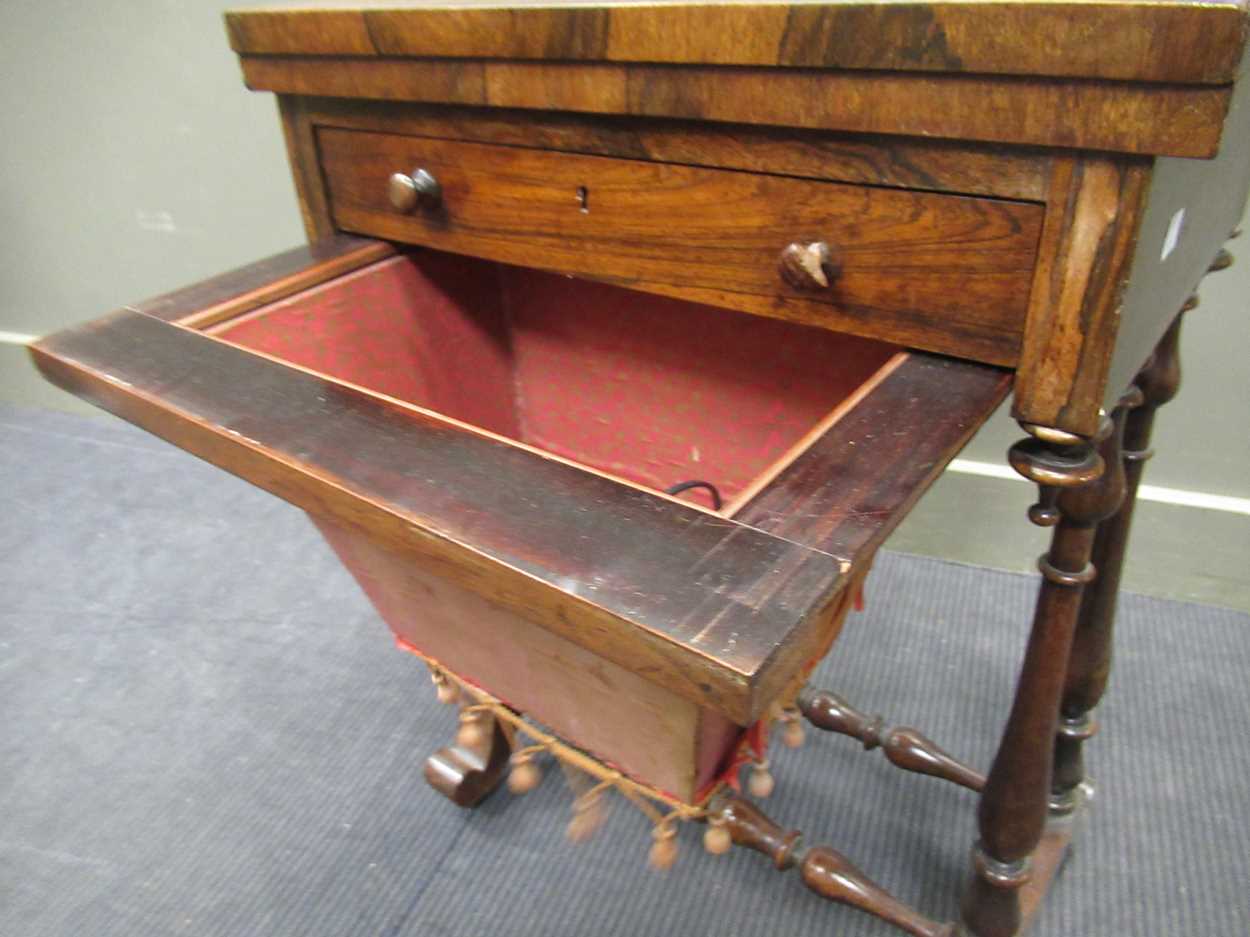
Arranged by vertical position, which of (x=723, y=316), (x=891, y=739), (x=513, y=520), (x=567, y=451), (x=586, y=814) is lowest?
(x=891, y=739)

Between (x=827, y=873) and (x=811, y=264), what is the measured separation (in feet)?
1.98

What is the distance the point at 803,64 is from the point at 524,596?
A: 0.31 m

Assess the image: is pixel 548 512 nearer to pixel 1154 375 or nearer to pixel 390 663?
pixel 1154 375

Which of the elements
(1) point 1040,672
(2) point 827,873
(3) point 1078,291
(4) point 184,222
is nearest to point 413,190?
(3) point 1078,291

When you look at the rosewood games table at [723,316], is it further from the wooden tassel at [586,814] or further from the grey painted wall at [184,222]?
the grey painted wall at [184,222]

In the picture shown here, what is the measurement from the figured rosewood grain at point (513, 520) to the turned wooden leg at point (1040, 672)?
192 millimetres

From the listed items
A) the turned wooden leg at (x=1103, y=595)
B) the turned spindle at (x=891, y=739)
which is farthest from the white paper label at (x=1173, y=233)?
the turned spindle at (x=891, y=739)

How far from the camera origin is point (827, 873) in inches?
35.0

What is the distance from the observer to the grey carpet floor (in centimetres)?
102

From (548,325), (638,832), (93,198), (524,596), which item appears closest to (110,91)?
(93,198)

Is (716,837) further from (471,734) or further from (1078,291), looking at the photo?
(1078,291)

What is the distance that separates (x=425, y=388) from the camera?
92cm

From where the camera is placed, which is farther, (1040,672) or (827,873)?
(827,873)

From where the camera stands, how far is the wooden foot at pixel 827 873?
88 cm
